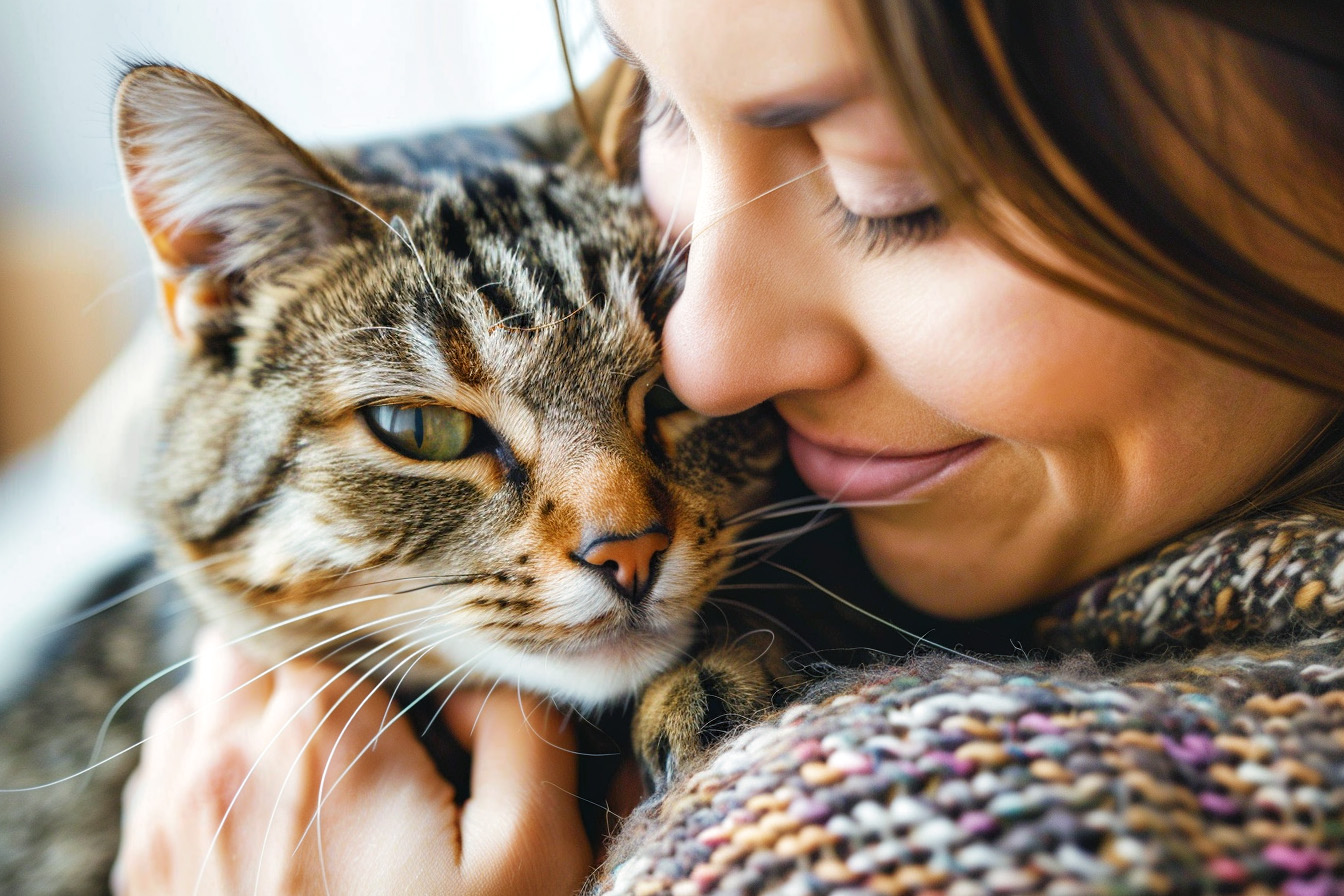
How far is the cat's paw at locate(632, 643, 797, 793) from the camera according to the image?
2.44ft

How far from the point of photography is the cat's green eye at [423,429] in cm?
81

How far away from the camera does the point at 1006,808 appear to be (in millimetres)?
438

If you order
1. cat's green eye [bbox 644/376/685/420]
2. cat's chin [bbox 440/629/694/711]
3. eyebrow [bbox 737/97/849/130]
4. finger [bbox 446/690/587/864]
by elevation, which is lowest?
finger [bbox 446/690/587/864]

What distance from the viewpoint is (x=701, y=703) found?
2.52ft

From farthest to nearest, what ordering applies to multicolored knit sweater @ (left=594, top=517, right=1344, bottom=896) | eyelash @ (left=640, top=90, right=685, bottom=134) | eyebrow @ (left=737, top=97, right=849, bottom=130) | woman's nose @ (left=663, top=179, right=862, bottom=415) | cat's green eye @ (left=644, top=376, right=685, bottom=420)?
cat's green eye @ (left=644, top=376, right=685, bottom=420), eyelash @ (left=640, top=90, right=685, bottom=134), woman's nose @ (left=663, top=179, right=862, bottom=415), eyebrow @ (left=737, top=97, right=849, bottom=130), multicolored knit sweater @ (left=594, top=517, right=1344, bottom=896)

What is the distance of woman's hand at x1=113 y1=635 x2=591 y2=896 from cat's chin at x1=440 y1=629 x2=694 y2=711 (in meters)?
0.05

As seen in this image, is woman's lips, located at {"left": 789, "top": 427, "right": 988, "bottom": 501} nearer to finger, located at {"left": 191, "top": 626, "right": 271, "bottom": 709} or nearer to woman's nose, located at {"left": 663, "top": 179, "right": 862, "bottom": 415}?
woman's nose, located at {"left": 663, "top": 179, "right": 862, "bottom": 415}

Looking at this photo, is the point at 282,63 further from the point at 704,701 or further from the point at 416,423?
the point at 704,701

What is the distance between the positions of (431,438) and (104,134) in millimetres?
415

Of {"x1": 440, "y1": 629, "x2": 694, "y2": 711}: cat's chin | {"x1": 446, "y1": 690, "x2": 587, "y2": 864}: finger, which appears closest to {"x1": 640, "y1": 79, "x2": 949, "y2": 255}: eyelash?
{"x1": 440, "y1": 629, "x2": 694, "y2": 711}: cat's chin

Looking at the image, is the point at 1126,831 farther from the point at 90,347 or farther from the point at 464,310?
the point at 90,347

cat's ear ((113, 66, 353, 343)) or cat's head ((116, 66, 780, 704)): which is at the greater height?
cat's ear ((113, 66, 353, 343))

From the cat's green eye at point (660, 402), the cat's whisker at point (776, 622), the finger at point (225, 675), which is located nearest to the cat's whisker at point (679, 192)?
the cat's green eye at point (660, 402)

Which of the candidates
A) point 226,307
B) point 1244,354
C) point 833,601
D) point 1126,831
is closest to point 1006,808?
point 1126,831
